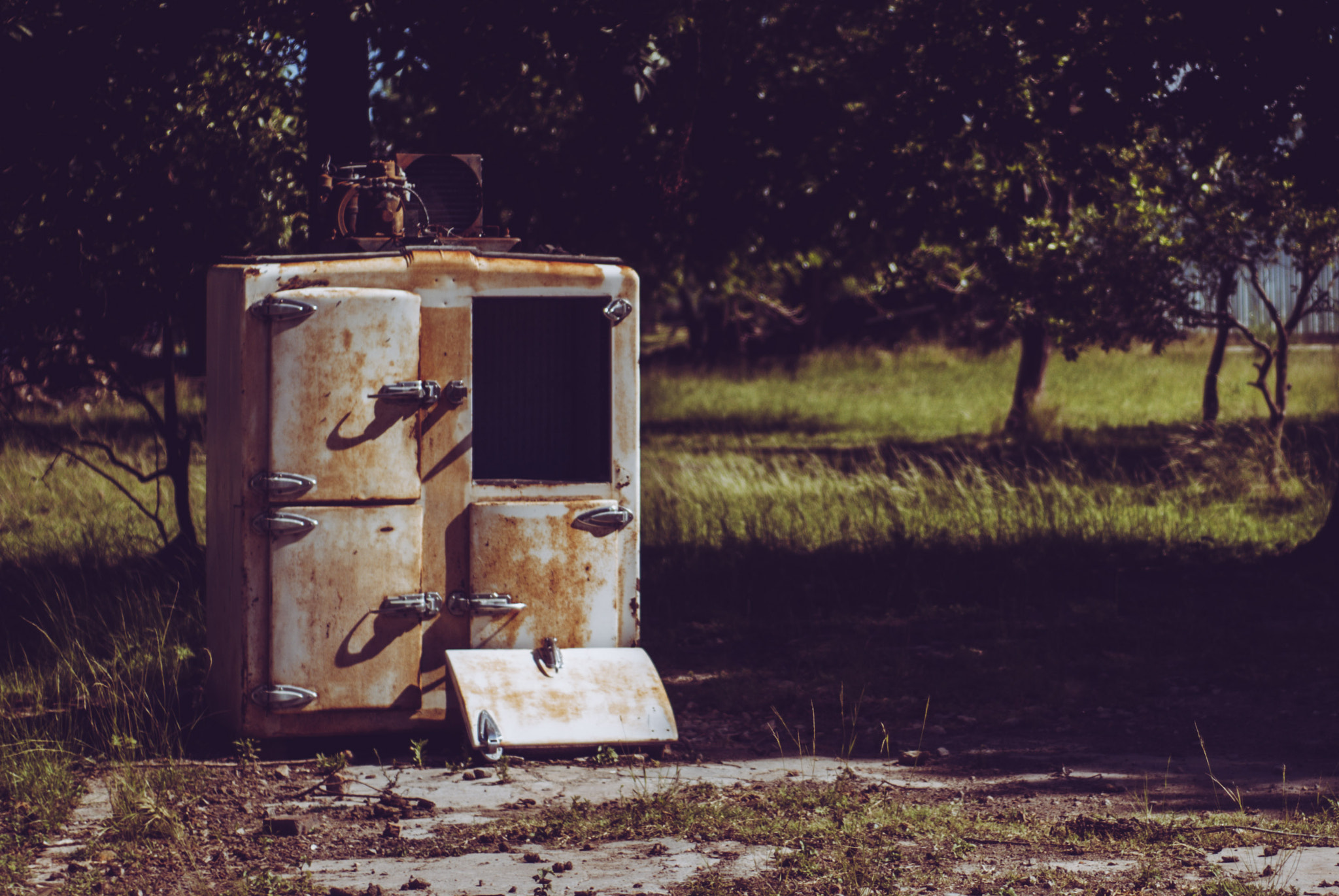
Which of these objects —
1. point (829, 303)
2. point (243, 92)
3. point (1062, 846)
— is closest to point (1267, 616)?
point (1062, 846)

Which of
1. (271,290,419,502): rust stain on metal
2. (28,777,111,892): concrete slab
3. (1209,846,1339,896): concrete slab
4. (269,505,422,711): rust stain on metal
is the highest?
(271,290,419,502): rust stain on metal

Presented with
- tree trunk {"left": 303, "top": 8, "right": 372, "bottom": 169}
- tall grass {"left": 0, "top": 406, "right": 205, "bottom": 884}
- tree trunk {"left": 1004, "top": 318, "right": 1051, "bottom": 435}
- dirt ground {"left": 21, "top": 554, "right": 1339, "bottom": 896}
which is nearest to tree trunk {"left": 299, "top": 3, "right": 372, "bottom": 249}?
tree trunk {"left": 303, "top": 8, "right": 372, "bottom": 169}

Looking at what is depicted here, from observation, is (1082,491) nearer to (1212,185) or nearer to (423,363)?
(1212,185)

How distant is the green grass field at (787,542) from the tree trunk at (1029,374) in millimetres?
339

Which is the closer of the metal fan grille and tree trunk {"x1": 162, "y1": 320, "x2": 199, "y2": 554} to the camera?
the metal fan grille

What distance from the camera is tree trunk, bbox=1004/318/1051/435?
1697 cm

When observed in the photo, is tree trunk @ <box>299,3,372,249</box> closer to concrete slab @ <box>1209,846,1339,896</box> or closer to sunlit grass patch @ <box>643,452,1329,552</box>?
sunlit grass patch @ <box>643,452,1329,552</box>

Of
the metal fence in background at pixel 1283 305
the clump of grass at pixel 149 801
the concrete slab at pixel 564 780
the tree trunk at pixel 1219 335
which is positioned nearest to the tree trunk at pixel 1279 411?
the tree trunk at pixel 1219 335

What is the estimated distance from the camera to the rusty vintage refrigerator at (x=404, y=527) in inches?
209

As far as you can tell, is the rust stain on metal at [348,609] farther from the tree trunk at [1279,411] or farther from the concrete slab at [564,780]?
the tree trunk at [1279,411]

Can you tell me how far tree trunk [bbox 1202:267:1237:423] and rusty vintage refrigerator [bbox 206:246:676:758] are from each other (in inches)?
324

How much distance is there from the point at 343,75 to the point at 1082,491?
6.40 metres

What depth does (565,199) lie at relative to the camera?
9578mm

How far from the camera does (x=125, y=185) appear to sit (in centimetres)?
757
